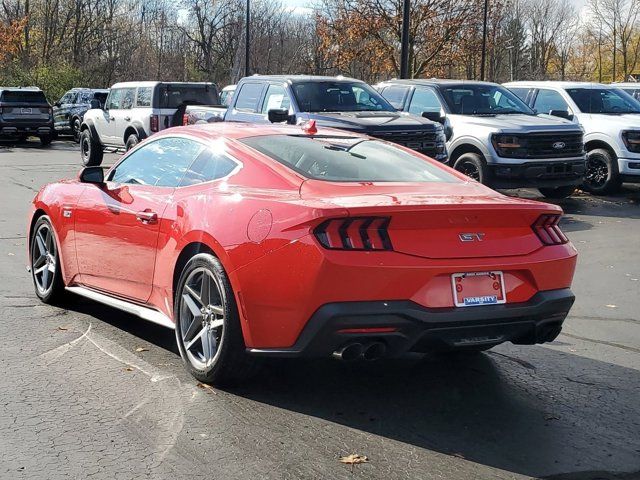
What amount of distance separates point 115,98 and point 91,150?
157cm

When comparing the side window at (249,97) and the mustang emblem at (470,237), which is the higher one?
the side window at (249,97)

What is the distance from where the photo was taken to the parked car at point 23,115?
2841cm

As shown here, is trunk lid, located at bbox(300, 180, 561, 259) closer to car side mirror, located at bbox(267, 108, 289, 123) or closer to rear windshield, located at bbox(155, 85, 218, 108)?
car side mirror, located at bbox(267, 108, 289, 123)

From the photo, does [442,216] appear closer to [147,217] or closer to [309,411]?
[309,411]

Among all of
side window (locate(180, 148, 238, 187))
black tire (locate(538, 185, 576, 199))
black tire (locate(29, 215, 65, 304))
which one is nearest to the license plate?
Answer: side window (locate(180, 148, 238, 187))

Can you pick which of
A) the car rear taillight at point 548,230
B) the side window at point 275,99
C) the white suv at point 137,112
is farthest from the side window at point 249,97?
the car rear taillight at point 548,230

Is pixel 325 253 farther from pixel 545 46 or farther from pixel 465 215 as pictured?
pixel 545 46

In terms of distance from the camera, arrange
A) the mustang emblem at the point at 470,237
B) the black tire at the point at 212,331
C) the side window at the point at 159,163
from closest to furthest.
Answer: the mustang emblem at the point at 470,237 < the black tire at the point at 212,331 < the side window at the point at 159,163

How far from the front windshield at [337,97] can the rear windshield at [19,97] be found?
17210mm

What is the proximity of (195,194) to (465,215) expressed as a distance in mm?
1673

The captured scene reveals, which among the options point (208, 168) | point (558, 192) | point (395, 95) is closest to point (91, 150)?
point (395, 95)

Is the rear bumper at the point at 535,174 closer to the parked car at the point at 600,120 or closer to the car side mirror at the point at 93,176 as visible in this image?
the parked car at the point at 600,120

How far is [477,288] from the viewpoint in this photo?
15.4ft

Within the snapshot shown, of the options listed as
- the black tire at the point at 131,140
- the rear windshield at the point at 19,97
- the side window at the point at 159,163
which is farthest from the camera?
the rear windshield at the point at 19,97
